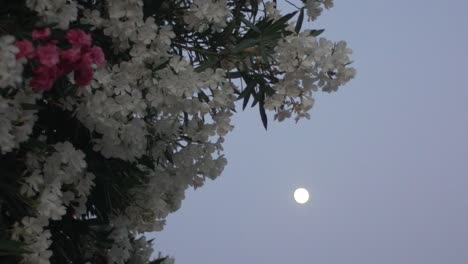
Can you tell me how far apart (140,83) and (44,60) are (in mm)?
678

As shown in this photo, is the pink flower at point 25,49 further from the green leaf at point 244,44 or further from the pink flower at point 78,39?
the green leaf at point 244,44

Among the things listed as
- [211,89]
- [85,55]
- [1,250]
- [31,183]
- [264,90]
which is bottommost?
[1,250]

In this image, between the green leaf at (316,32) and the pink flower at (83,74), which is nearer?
the pink flower at (83,74)

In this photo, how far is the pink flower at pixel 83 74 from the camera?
2.94m

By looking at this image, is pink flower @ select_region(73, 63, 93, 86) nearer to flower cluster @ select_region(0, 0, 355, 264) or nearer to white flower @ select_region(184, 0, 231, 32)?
flower cluster @ select_region(0, 0, 355, 264)

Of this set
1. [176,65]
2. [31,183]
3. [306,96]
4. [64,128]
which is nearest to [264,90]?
[306,96]

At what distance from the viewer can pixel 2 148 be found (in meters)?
2.91

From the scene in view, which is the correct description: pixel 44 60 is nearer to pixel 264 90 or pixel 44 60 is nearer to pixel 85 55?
pixel 85 55

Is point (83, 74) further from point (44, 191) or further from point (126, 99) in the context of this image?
point (44, 191)

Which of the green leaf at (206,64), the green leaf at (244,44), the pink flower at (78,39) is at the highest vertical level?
the green leaf at (244,44)

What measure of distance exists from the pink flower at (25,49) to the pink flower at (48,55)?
0.08 feet

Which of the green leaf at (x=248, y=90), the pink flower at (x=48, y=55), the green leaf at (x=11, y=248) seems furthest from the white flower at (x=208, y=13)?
the green leaf at (x=11, y=248)

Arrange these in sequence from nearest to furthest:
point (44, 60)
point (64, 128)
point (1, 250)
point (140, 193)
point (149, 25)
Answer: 1. point (44, 60)
2. point (1, 250)
3. point (149, 25)
4. point (64, 128)
5. point (140, 193)

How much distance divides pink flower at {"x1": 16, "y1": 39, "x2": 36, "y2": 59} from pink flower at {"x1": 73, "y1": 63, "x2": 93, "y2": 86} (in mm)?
216
